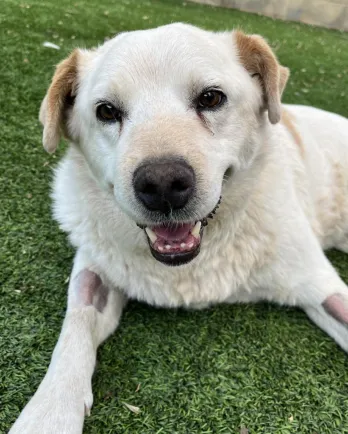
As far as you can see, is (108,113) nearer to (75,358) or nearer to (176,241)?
(176,241)

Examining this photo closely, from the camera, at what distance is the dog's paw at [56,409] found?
1627 mm

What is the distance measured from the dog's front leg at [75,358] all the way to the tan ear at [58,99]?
2.20 feet

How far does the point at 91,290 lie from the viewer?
2.23 metres

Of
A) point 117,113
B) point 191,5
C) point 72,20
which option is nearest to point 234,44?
point 117,113

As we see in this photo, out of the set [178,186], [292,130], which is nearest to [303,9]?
[292,130]

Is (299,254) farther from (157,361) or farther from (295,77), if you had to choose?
(295,77)

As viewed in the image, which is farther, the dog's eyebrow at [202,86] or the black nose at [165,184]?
the dog's eyebrow at [202,86]

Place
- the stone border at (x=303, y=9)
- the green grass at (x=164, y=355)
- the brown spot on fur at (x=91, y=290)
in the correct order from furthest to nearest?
the stone border at (x=303, y=9)
the brown spot on fur at (x=91, y=290)
the green grass at (x=164, y=355)

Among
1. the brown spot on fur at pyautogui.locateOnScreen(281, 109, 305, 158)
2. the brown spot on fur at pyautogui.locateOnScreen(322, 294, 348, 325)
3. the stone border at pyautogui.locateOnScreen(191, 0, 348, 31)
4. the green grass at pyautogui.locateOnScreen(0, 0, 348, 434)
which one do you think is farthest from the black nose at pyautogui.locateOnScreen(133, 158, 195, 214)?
the stone border at pyautogui.locateOnScreen(191, 0, 348, 31)

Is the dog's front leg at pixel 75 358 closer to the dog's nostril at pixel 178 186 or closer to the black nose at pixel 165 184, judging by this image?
the black nose at pixel 165 184

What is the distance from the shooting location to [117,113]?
1916mm

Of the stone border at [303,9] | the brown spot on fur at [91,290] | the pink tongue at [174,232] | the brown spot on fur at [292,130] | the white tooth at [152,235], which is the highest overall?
the brown spot on fur at [292,130]

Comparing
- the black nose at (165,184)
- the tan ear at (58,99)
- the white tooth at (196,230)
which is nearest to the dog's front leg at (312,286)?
the white tooth at (196,230)

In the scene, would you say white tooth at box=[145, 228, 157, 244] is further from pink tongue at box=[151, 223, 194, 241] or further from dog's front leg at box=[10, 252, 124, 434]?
dog's front leg at box=[10, 252, 124, 434]
